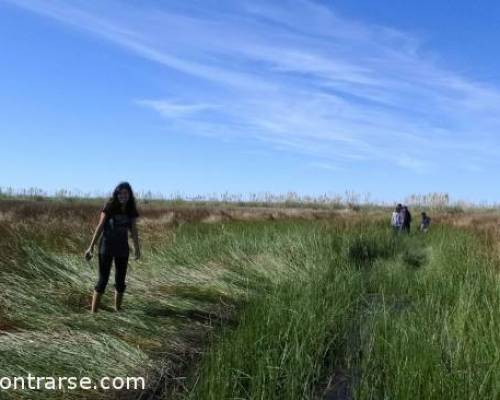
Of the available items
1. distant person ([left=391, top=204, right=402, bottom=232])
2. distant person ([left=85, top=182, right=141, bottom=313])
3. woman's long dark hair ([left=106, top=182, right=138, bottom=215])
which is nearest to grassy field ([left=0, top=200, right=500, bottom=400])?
distant person ([left=85, top=182, right=141, bottom=313])

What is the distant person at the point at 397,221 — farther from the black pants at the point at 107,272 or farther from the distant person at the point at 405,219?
the black pants at the point at 107,272

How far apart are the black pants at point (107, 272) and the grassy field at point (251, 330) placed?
0.28m

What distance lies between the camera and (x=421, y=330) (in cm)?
450

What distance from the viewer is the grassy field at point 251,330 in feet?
12.7

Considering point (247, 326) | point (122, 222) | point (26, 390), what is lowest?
point (26, 390)

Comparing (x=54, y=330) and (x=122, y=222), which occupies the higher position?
(x=122, y=222)

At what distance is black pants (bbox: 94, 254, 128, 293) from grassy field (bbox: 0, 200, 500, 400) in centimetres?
28

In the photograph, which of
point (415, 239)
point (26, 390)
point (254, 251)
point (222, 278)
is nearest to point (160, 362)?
point (26, 390)

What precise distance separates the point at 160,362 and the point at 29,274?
10.9 feet

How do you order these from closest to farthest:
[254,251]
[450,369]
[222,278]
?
[450,369] < [222,278] < [254,251]

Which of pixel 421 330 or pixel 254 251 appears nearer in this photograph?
pixel 421 330

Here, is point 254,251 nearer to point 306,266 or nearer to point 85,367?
point 306,266

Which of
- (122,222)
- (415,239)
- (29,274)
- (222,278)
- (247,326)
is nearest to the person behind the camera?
(247,326)

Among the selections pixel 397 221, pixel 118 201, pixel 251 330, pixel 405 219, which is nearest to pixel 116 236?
pixel 118 201
